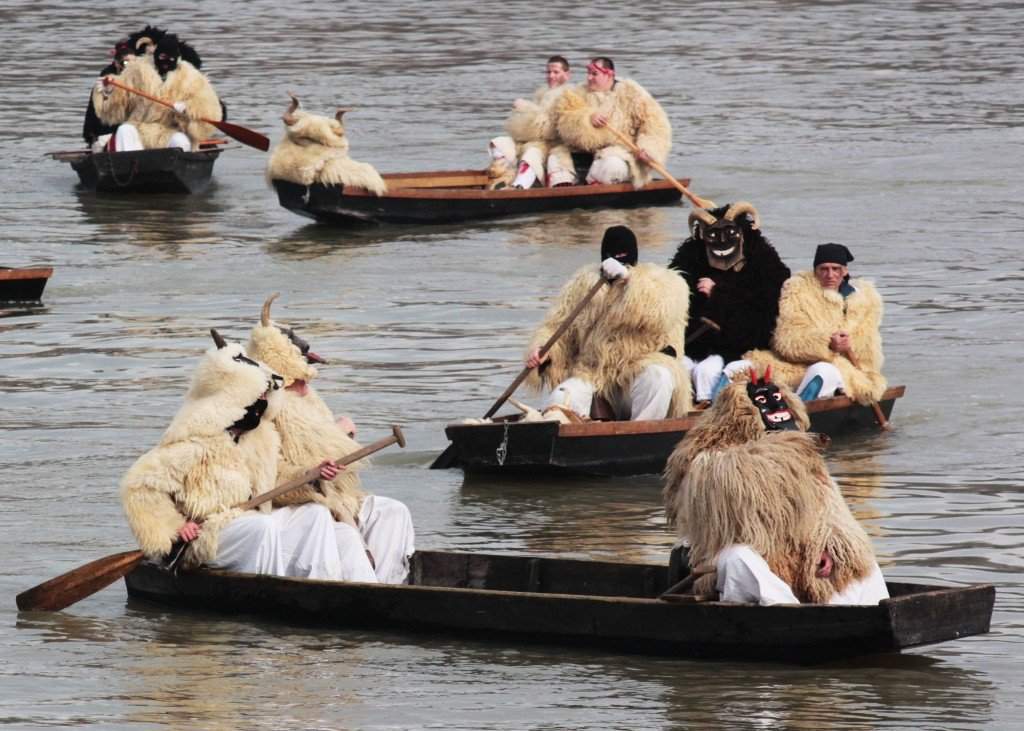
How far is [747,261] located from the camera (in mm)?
13500

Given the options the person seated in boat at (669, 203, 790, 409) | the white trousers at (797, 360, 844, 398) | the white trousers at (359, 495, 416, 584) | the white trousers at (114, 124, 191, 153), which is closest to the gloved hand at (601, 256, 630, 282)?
the person seated in boat at (669, 203, 790, 409)

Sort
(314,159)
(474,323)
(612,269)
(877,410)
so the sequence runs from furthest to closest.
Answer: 1. (314,159)
2. (474,323)
3. (877,410)
4. (612,269)

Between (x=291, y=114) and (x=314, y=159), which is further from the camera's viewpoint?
(x=314, y=159)

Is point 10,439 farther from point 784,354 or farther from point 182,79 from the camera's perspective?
point 182,79

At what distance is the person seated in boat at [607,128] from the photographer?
71.2 ft

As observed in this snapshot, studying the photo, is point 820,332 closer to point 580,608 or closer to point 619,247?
point 619,247

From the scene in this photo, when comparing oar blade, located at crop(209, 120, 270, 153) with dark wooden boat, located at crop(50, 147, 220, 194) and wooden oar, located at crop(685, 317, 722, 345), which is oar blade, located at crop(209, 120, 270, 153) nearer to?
dark wooden boat, located at crop(50, 147, 220, 194)

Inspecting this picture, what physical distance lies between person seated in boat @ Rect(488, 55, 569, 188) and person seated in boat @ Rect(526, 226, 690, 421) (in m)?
8.92

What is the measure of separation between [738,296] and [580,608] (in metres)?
4.45

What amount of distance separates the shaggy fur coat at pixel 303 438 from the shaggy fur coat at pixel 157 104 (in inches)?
537

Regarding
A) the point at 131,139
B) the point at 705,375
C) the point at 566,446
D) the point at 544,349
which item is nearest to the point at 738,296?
the point at 705,375

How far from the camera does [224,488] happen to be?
32.4ft

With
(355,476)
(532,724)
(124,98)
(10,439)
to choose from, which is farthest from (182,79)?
(532,724)

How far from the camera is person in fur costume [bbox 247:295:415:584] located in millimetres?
10070
